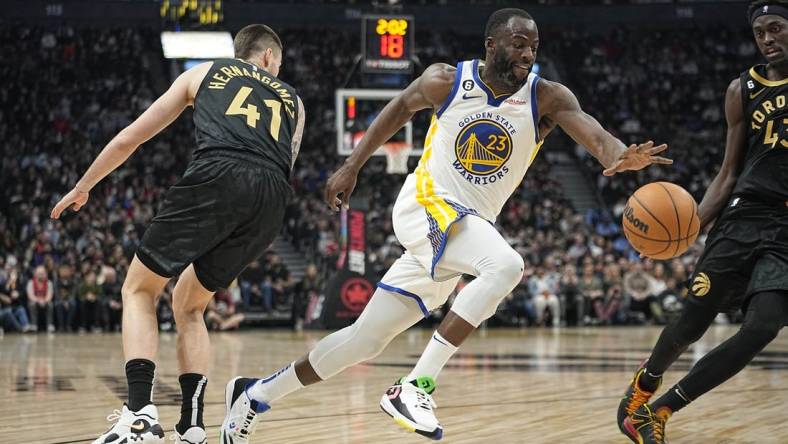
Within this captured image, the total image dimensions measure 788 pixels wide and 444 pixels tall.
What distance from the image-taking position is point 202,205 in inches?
174

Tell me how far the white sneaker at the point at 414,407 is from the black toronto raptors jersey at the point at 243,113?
46.6 inches

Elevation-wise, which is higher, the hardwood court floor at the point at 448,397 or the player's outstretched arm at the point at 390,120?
the player's outstretched arm at the point at 390,120

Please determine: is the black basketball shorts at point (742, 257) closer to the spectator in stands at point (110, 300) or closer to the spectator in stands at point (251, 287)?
the spectator in stands at point (110, 300)

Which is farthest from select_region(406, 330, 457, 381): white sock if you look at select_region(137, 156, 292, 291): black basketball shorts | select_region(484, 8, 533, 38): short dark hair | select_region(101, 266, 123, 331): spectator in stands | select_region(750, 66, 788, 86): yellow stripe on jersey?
select_region(101, 266, 123, 331): spectator in stands

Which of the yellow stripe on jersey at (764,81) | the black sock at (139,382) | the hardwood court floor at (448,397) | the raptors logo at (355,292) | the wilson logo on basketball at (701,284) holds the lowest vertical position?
the raptors logo at (355,292)

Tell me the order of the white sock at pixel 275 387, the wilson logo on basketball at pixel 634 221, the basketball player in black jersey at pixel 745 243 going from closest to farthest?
the basketball player in black jersey at pixel 745 243
the wilson logo on basketball at pixel 634 221
the white sock at pixel 275 387

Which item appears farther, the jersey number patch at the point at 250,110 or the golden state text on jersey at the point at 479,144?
the golden state text on jersey at the point at 479,144

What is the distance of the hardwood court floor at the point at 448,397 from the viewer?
17.8ft

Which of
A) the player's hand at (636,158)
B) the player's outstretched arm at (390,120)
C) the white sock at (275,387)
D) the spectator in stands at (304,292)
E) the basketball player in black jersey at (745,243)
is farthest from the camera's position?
the spectator in stands at (304,292)

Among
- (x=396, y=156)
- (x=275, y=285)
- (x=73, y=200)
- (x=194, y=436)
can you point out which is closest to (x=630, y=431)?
(x=194, y=436)

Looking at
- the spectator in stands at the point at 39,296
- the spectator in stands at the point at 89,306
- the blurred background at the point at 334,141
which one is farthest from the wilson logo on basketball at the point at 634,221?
the spectator in stands at the point at 39,296

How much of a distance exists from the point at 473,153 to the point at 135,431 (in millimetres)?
2005

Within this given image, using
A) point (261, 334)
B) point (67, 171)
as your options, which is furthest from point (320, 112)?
point (261, 334)

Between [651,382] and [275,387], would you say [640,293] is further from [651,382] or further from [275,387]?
[275,387]
